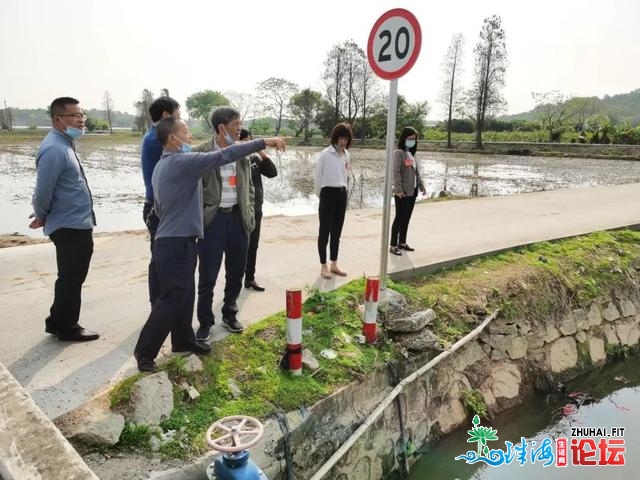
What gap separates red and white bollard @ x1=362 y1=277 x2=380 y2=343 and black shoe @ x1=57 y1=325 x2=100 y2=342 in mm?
2161

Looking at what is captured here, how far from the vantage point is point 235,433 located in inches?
99.0

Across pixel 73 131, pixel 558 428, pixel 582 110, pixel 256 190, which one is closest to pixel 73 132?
pixel 73 131

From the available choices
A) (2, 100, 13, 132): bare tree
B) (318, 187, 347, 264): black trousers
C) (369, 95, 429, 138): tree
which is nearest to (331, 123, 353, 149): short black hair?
(318, 187, 347, 264): black trousers

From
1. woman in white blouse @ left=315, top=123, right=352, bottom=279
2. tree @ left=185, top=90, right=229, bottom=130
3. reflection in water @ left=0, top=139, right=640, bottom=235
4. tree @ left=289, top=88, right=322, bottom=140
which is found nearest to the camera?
woman in white blouse @ left=315, top=123, right=352, bottom=279

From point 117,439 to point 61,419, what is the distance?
0.36 meters

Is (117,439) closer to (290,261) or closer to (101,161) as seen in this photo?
(290,261)

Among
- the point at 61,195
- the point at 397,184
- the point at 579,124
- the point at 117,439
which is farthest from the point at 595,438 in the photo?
the point at 579,124

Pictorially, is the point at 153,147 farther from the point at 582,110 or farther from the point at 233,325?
the point at 582,110

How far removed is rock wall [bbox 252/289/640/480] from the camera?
10.5ft

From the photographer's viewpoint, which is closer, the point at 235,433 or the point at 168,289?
the point at 235,433

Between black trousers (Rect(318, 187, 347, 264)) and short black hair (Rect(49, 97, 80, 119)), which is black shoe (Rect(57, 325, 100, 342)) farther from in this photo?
black trousers (Rect(318, 187, 347, 264))

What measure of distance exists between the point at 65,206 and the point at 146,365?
1.29 metres

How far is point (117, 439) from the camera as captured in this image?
2576mm

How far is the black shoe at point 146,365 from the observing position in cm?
305
